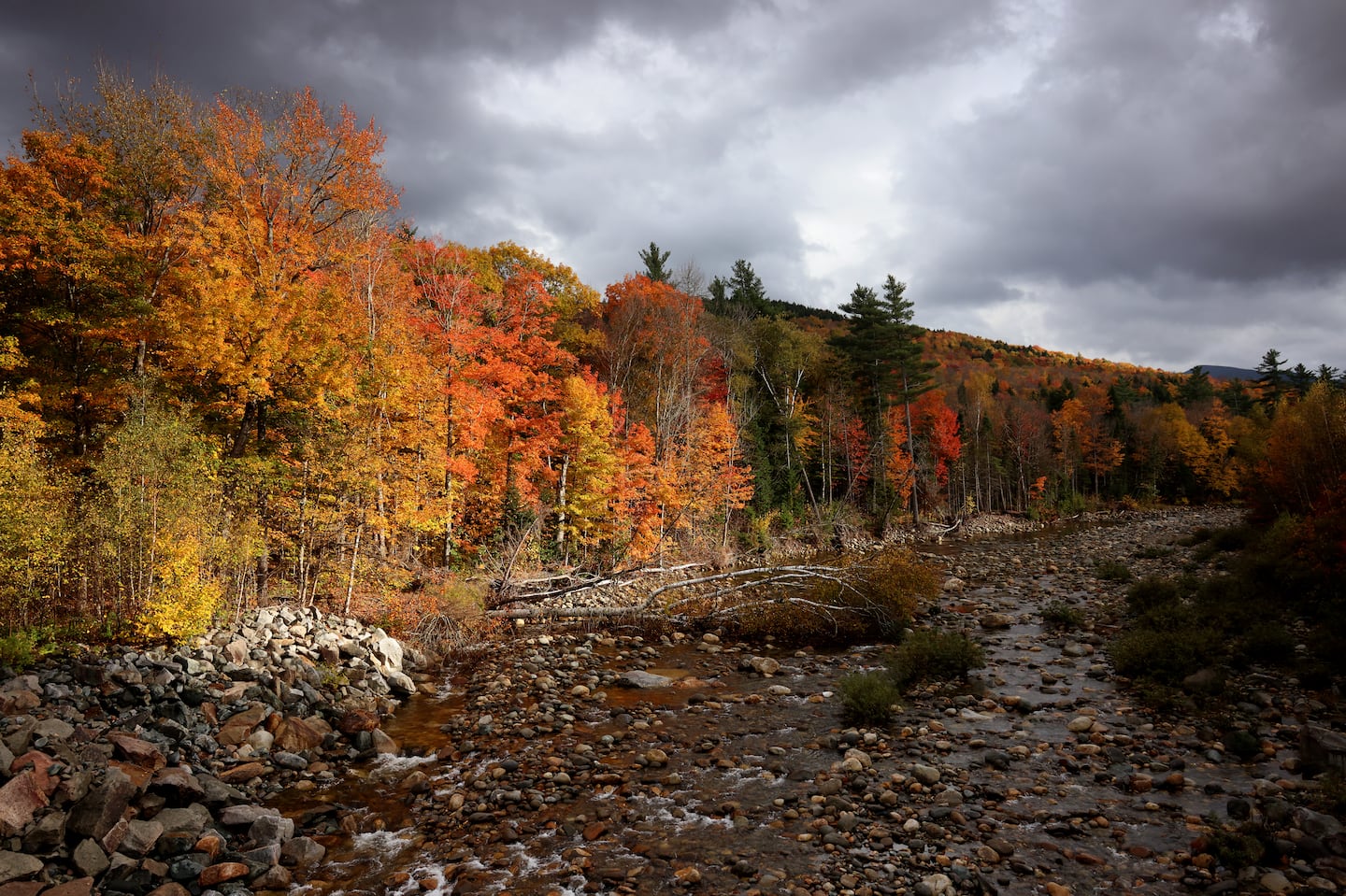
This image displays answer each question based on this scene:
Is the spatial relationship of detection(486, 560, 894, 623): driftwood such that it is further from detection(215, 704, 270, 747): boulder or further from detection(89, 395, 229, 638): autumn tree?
detection(215, 704, 270, 747): boulder

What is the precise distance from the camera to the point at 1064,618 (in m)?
18.0

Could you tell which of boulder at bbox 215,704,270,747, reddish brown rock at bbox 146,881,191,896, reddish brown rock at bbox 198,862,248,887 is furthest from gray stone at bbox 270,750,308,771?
reddish brown rock at bbox 146,881,191,896

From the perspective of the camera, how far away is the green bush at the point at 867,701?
11.4 meters

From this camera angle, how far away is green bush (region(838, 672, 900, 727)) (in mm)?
11445

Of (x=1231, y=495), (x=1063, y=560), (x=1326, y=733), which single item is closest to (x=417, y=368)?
(x=1326, y=733)

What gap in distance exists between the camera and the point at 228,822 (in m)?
8.00

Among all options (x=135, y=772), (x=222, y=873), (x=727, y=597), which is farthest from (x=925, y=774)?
(x=727, y=597)

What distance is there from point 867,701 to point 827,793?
2.96 meters

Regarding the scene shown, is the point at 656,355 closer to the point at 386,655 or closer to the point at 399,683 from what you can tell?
the point at 386,655

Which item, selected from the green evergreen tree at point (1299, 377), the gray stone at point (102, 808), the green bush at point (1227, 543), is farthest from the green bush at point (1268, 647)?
the green evergreen tree at point (1299, 377)

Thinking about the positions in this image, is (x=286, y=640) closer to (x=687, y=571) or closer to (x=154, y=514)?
(x=154, y=514)

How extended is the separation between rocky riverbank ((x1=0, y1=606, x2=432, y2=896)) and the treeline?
5.09 feet

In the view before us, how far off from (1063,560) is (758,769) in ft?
92.0

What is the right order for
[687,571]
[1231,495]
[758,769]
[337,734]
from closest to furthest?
1. [758,769]
2. [337,734]
3. [687,571]
4. [1231,495]
